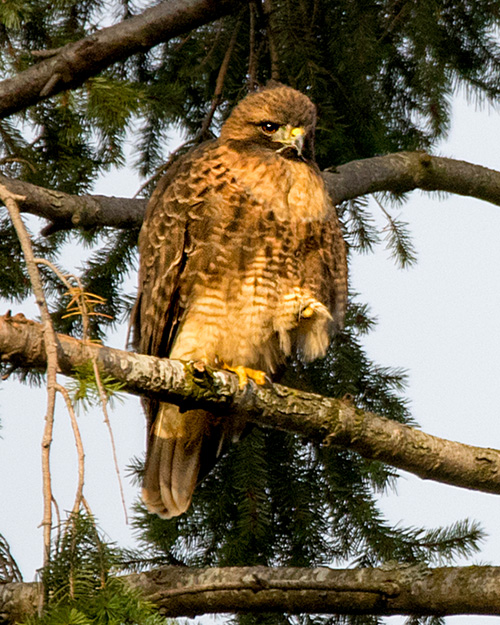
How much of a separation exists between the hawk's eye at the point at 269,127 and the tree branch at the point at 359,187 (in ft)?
1.30

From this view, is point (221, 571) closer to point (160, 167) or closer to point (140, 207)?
point (140, 207)

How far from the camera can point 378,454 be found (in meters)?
3.46

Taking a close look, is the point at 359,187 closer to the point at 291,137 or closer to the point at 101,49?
the point at 291,137

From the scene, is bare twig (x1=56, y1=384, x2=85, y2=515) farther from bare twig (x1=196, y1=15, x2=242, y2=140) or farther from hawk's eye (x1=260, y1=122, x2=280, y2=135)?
bare twig (x1=196, y1=15, x2=242, y2=140)

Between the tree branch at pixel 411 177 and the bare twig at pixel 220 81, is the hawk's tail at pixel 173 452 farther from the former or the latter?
the bare twig at pixel 220 81

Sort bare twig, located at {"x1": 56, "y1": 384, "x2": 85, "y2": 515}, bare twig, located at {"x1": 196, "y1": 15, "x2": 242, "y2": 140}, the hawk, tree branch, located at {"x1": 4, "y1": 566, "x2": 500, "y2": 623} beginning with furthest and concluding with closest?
bare twig, located at {"x1": 196, "y1": 15, "x2": 242, "y2": 140}
the hawk
tree branch, located at {"x1": 4, "y1": 566, "x2": 500, "y2": 623}
bare twig, located at {"x1": 56, "y1": 384, "x2": 85, "y2": 515}

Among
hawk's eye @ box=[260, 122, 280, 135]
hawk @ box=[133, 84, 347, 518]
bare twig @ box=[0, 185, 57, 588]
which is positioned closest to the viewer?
bare twig @ box=[0, 185, 57, 588]

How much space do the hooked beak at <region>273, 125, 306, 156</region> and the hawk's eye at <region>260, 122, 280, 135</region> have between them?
2cm

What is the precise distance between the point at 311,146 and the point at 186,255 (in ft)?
2.96

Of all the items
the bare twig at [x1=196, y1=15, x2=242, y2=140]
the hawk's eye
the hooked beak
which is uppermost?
the bare twig at [x1=196, y1=15, x2=242, y2=140]

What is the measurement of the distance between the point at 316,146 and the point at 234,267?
1.35 metres

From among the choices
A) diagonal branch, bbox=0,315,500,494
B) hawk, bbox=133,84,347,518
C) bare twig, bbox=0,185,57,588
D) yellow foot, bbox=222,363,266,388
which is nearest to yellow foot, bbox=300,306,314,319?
hawk, bbox=133,84,347,518

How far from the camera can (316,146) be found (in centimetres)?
491

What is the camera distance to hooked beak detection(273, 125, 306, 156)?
4090 mm
